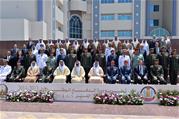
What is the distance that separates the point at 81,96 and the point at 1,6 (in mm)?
26196

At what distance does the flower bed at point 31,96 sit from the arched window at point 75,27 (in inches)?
1549

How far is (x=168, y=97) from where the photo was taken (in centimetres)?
1298

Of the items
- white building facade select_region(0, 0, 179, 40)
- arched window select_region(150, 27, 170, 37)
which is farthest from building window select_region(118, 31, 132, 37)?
arched window select_region(150, 27, 170, 37)

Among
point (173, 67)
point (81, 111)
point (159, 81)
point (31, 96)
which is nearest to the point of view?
point (81, 111)

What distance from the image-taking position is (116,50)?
16.4 metres

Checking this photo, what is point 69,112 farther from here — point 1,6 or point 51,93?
point 1,6

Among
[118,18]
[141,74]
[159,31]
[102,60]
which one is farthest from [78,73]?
[118,18]

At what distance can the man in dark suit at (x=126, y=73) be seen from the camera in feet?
47.5

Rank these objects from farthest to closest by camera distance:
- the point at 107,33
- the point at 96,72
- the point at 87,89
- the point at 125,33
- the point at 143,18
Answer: the point at 107,33 → the point at 143,18 → the point at 125,33 → the point at 96,72 → the point at 87,89

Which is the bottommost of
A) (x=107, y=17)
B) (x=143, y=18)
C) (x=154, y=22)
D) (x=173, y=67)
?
(x=173, y=67)

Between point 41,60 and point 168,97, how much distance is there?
6103mm

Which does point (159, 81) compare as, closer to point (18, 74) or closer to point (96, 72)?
point (96, 72)

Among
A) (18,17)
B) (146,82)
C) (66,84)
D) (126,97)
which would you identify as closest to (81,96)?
(66,84)

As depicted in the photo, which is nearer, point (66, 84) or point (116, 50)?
point (66, 84)
